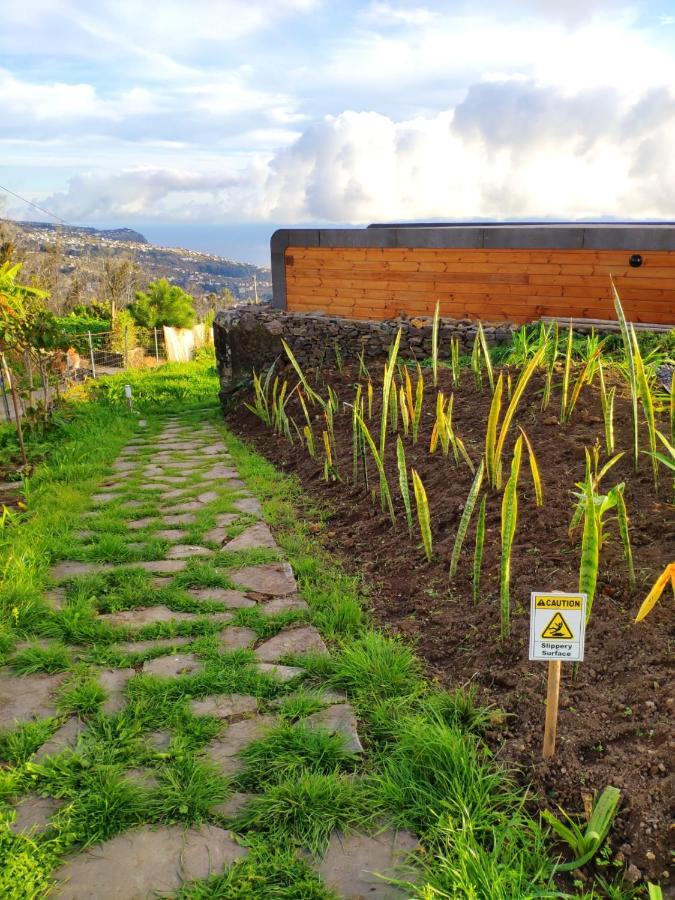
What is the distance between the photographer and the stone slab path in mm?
1678

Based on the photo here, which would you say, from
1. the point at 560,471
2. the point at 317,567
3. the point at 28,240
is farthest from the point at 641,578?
the point at 28,240

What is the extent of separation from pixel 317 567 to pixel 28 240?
1367 inches

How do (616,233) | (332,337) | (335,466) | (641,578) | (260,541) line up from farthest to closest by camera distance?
(332,337) → (616,233) → (335,466) → (260,541) → (641,578)

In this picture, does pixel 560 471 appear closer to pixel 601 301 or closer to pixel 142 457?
Result: pixel 142 457

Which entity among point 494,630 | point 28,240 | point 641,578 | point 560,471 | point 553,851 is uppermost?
point 28,240

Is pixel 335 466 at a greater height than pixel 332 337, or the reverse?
pixel 332 337

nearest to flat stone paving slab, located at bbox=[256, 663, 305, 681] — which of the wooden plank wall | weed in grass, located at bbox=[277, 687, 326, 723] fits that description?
weed in grass, located at bbox=[277, 687, 326, 723]

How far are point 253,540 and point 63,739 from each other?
187 cm

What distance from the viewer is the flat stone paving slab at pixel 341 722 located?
2.08 m

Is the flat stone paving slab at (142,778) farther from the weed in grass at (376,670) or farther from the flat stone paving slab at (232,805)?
the weed in grass at (376,670)

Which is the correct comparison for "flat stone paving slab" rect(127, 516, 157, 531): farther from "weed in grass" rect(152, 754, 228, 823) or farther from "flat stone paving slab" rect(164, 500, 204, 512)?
"weed in grass" rect(152, 754, 228, 823)

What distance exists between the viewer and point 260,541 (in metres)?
3.89

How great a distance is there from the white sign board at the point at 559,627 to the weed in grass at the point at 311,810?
64 cm

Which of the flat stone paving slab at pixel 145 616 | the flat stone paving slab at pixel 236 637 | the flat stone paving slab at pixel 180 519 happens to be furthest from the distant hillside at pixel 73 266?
the flat stone paving slab at pixel 236 637
